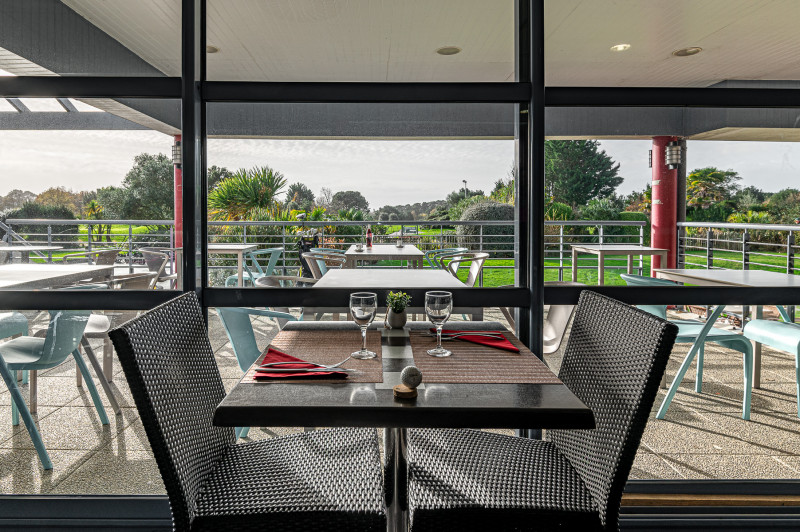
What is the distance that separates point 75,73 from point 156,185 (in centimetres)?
47

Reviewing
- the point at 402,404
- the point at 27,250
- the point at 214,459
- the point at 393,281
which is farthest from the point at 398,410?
the point at 27,250

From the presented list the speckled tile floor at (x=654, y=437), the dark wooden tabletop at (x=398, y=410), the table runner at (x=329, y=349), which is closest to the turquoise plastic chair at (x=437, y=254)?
the speckled tile floor at (x=654, y=437)

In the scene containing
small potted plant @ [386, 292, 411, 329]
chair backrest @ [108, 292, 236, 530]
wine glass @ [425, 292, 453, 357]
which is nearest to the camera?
chair backrest @ [108, 292, 236, 530]

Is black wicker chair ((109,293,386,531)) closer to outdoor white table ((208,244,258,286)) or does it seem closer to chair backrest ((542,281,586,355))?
outdoor white table ((208,244,258,286))

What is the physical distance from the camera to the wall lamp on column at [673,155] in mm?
1938

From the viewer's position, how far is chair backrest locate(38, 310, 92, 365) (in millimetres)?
1883

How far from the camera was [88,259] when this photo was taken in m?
1.93

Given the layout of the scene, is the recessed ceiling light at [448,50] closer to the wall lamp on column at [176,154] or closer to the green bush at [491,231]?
the green bush at [491,231]

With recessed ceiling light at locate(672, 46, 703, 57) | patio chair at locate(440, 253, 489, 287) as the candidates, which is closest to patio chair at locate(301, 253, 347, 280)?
patio chair at locate(440, 253, 489, 287)

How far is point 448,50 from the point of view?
1.92m

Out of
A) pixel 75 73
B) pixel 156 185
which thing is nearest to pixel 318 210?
pixel 156 185

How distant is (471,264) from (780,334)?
117 cm

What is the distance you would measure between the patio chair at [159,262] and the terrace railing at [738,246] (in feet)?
6.22

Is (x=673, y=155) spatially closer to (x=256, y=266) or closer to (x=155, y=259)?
(x=256, y=266)
